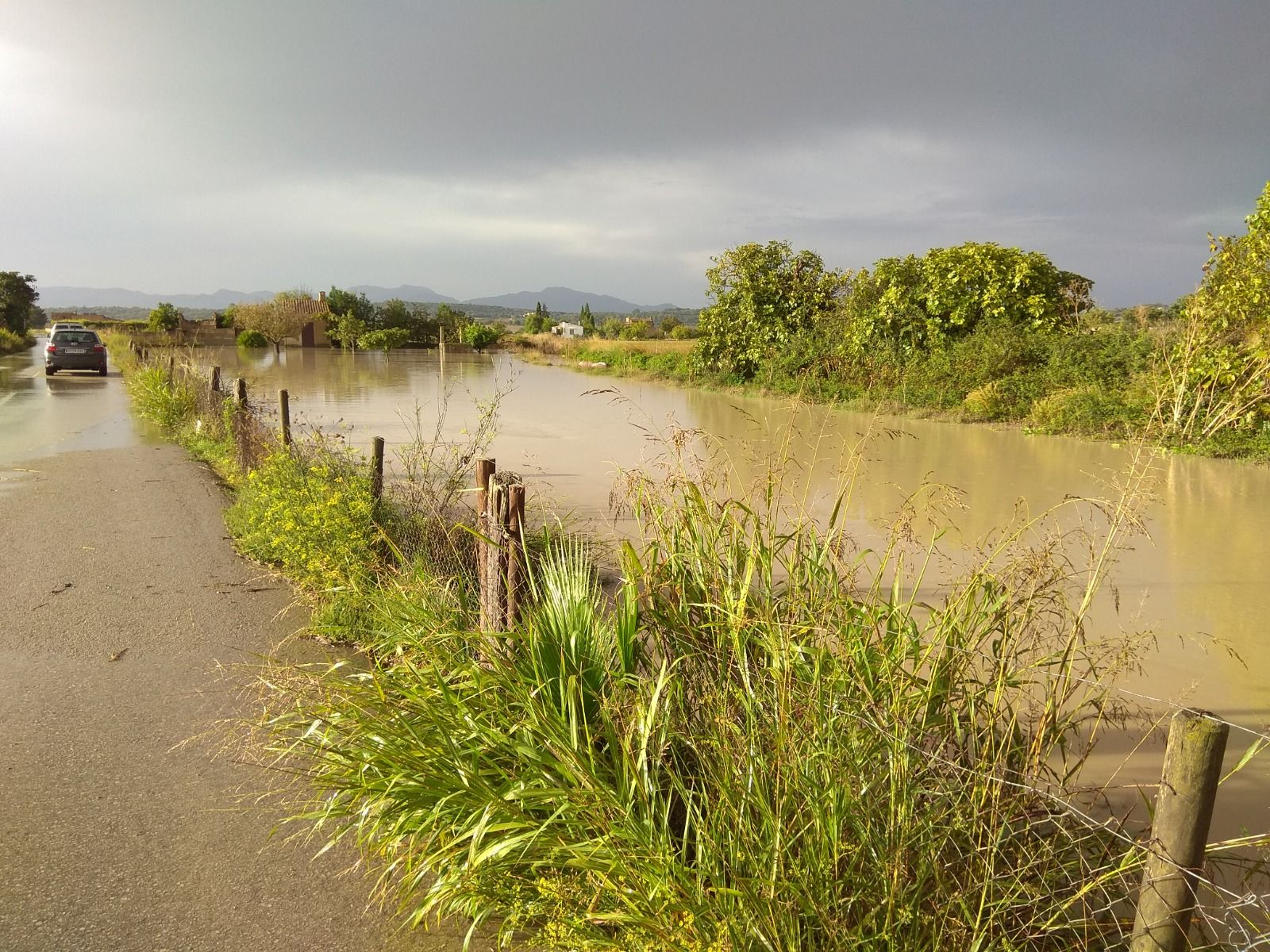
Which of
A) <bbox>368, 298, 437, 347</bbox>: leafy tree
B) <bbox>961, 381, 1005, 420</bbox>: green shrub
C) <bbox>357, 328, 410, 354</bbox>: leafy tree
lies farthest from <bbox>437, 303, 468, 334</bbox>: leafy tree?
<bbox>961, 381, 1005, 420</bbox>: green shrub

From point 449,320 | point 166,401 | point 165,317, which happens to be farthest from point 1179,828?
point 165,317

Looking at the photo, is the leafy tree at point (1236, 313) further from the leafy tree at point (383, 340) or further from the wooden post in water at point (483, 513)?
the leafy tree at point (383, 340)

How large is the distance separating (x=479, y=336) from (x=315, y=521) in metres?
56.1

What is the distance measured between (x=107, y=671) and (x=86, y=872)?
2.31 m

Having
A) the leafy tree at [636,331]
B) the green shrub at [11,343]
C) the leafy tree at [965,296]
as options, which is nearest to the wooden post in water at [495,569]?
the leafy tree at [965,296]

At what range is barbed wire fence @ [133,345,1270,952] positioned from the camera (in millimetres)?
2014

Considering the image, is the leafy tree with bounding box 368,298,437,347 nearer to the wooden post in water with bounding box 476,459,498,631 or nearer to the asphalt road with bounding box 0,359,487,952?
the asphalt road with bounding box 0,359,487,952

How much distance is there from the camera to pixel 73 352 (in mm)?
27766

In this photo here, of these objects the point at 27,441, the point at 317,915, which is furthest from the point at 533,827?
the point at 27,441

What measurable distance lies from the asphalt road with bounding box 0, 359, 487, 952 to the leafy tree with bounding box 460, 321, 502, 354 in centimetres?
5185

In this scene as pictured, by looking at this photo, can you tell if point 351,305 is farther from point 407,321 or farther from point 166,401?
point 166,401

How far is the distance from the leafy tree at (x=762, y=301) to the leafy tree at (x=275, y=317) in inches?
1396

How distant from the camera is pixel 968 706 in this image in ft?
Result: 9.23

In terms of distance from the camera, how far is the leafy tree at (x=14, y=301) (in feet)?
165
